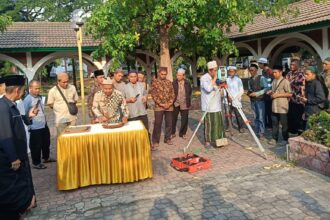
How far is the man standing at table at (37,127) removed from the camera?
606 cm

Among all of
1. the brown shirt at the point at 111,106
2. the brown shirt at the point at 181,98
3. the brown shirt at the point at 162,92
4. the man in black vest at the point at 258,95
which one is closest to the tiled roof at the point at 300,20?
the man in black vest at the point at 258,95

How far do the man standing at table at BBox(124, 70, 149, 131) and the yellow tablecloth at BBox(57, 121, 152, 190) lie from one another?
65.9 inches

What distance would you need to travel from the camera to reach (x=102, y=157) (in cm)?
520

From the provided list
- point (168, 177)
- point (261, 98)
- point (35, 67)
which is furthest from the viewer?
point (35, 67)

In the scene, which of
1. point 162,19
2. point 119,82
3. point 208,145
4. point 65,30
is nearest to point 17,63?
point 65,30

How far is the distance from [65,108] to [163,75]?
2.12 m

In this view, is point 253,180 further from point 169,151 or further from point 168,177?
point 169,151

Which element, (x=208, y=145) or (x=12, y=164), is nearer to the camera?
(x=12, y=164)

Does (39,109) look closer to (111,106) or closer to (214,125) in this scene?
(111,106)

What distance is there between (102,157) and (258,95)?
4042 mm

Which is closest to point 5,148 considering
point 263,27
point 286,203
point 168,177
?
point 168,177

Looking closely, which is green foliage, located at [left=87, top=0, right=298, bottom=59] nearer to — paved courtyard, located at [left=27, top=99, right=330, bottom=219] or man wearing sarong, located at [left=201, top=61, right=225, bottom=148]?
man wearing sarong, located at [left=201, top=61, right=225, bottom=148]

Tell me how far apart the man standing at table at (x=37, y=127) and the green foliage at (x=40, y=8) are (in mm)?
33184

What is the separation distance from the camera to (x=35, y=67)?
18562 mm
